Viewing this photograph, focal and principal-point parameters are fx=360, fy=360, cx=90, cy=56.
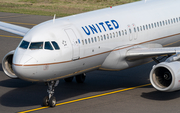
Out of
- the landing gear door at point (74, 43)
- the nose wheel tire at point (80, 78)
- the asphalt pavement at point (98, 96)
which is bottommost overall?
the asphalt pavement at point (98, 96)

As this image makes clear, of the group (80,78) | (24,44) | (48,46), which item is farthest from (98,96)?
(24,44)

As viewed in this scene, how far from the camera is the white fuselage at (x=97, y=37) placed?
16.7 meters

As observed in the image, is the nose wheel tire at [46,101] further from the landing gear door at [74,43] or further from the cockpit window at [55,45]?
the cockpit window at [55,45]

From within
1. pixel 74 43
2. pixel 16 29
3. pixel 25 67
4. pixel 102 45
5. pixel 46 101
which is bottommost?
pixel 46 101

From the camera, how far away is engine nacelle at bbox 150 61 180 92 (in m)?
17.9

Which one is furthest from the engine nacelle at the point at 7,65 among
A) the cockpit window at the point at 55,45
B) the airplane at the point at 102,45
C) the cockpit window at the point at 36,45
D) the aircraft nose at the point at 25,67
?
the cockpit window at the point at 55,45

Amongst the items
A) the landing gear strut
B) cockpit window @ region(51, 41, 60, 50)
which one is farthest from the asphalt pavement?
cockpit window @ region(51, 41, 60, 50)

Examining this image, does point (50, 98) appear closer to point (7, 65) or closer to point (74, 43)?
point (74, 43)

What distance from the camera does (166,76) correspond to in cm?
1869

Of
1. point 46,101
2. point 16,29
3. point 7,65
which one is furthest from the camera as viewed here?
point 16,29

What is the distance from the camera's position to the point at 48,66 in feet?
55.1

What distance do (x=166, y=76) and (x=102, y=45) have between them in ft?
12.3

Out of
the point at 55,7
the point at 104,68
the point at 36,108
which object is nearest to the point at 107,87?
A: the point at 104,68

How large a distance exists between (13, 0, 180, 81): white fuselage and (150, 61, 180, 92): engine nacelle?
2.21m
